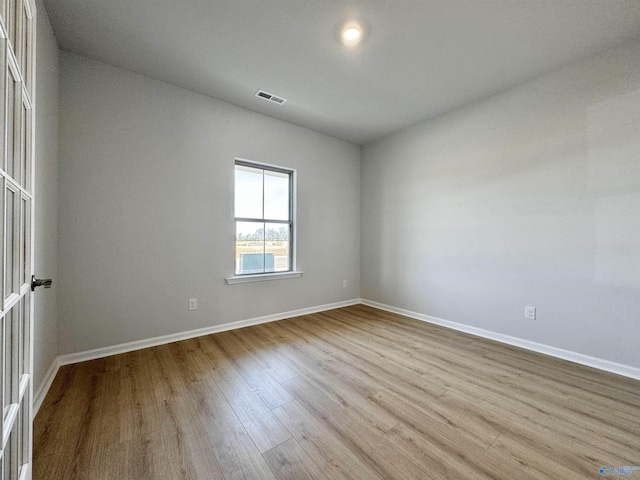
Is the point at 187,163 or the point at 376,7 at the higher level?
the point at 376,7

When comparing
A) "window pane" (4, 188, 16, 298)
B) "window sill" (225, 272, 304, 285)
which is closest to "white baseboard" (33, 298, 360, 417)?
"window sill" (225, 272, 304, 285)

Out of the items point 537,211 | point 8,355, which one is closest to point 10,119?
point 8,355

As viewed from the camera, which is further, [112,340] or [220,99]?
[220,99]

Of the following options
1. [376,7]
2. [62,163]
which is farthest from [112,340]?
[376,7]

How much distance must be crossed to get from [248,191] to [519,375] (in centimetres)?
338

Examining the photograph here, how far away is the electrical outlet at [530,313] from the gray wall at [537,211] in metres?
0.05

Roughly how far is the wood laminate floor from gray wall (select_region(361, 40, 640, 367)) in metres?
0.53

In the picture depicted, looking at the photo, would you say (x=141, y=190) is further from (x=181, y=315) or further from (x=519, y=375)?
(x=519, y=375)

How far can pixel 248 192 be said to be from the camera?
333 centimetres

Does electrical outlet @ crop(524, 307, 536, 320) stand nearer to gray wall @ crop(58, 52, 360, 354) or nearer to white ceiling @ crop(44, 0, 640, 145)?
white ceiling @ crop(44, 0, 640, 145)

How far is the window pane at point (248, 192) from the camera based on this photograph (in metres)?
3.25

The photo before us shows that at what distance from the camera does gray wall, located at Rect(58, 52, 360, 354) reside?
225 cm

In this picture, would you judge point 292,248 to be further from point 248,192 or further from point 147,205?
point 147,205

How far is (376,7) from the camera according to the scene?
5.88ft
